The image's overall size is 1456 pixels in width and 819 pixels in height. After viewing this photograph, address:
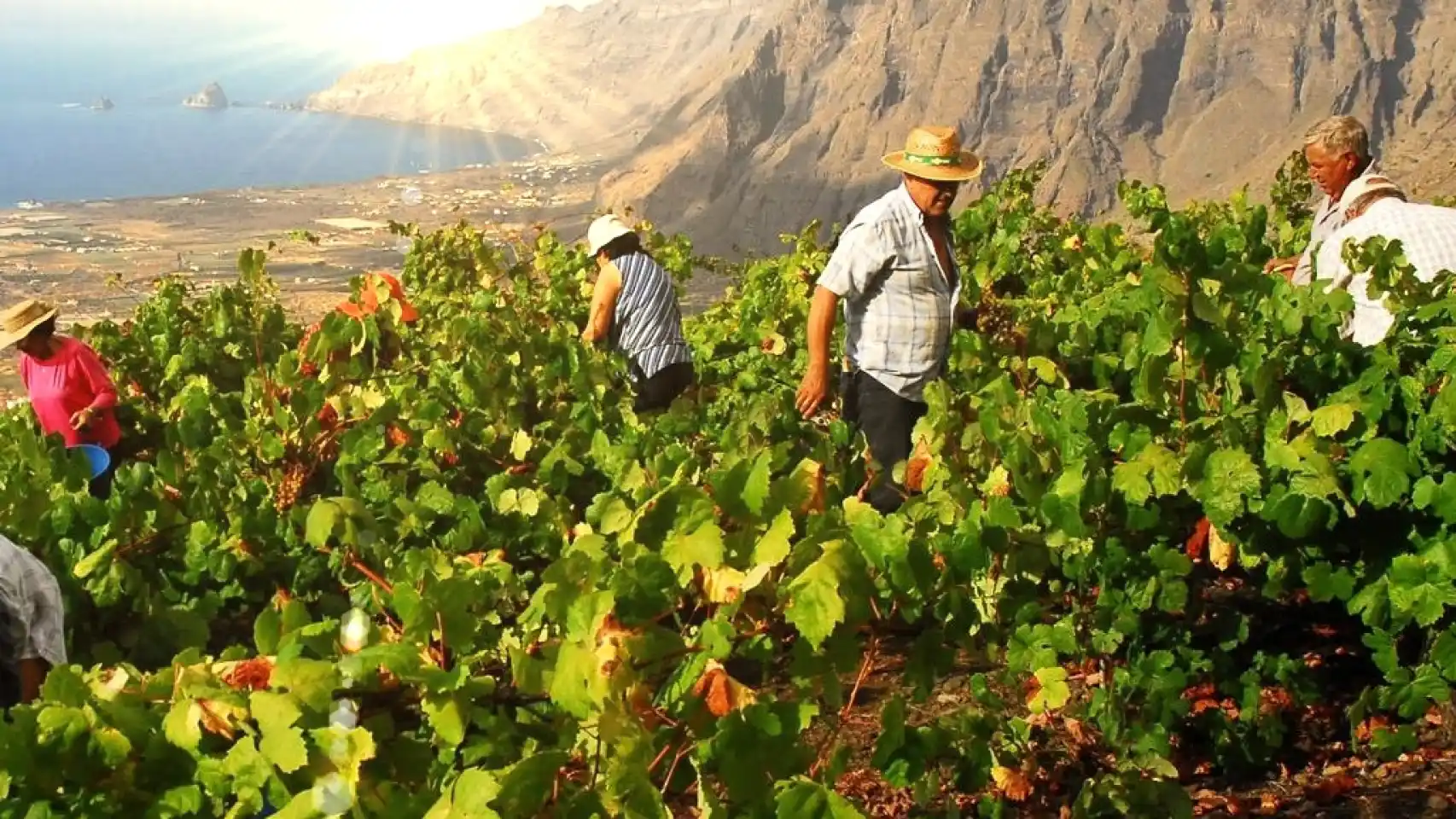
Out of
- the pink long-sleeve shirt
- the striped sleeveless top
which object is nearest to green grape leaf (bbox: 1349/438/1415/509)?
the striped sleeveless top

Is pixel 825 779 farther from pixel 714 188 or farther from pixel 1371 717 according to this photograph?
pixel 714 188

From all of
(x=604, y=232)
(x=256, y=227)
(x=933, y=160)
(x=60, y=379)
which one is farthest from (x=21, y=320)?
(x=256, y=227)

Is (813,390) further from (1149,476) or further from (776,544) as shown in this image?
(776,544)

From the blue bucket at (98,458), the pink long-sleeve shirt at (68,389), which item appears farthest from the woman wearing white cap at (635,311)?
the pink long-sleeve shirt at (68,389)

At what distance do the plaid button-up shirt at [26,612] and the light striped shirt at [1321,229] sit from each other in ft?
11.5

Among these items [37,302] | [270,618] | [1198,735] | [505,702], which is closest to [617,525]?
[505,702]

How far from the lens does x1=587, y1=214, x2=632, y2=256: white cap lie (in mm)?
5926

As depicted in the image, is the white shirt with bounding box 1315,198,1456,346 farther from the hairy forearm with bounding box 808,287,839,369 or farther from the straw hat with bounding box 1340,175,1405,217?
the hairy forearm with bounding box 808,287,839,369

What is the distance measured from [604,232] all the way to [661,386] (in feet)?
2.24

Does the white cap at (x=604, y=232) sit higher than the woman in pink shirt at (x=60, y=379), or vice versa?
the white cap at (x=604, y=232)

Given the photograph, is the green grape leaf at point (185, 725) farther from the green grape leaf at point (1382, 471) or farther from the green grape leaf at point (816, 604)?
the green grape leaf at point (1382, 471)

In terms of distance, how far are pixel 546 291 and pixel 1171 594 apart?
5.14 meters

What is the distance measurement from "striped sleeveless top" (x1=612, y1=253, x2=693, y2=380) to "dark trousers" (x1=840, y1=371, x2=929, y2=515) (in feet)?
4.86

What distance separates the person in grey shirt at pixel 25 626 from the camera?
302cm
